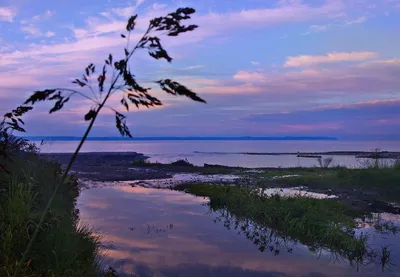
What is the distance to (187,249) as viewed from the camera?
41.1 ft

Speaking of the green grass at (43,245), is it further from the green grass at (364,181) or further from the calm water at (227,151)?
the green grass at (364,181)

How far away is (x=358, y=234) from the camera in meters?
14.4

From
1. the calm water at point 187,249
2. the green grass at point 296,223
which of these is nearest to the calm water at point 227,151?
the calm water at point 187,249

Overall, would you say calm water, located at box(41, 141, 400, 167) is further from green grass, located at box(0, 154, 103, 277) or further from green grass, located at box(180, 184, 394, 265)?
green grass, located at box(180, 184, 394, 265)

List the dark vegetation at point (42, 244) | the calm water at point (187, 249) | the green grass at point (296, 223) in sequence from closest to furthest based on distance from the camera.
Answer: the dark vegetation at point (42, 244) → the calm water at point (187, 249) → the green grass at point (296, 223)

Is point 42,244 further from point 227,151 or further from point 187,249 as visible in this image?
point 227,151

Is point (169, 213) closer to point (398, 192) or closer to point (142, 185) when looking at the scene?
point (142, 185)

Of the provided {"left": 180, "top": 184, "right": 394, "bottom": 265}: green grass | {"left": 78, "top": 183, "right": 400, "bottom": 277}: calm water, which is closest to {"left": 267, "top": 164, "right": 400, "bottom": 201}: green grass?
{"left": 180, "top": 184, "right": 394, "bottom": 265}: green grass

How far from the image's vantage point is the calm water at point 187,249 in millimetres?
10695

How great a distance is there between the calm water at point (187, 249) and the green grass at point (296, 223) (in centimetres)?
60

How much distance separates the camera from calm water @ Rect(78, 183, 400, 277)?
1070cm

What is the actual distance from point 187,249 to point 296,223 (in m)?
4.76

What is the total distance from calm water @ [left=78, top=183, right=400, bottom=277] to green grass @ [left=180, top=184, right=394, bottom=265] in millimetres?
601

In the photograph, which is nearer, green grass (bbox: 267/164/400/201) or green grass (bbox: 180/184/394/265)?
green grass (bbox: 180/184/394/265)
